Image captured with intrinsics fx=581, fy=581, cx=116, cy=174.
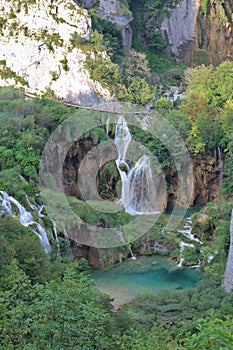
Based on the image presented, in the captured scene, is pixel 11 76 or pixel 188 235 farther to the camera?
pixel 11 76

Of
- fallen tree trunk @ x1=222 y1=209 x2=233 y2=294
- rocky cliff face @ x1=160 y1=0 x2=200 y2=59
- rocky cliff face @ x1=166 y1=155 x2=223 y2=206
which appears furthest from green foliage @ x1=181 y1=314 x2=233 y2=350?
rocky cliff face @ x1=160 y1=0 x2=200 y2=59

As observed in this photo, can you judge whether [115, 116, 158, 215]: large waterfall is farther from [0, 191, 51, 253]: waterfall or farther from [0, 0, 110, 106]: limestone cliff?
[0, 191, 51, 253]: waterfall

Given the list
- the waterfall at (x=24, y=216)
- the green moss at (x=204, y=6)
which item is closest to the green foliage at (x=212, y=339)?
the waterfall at (x=24, y=216)

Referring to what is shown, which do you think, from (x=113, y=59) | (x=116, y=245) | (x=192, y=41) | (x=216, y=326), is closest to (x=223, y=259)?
(x=116, y=245)

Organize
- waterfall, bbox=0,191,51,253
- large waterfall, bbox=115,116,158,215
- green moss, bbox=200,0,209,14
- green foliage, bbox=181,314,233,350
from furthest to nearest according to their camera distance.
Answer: green moss, bbox=200,0,209,14 < large waterfall, bbox=115,116,158,215 < waterfall, bbox=0,191,51,253 < green foliage, bbox=181,314,233,350

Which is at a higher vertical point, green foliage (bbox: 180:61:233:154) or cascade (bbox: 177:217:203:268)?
green foliage (bbox: 180:61:233:154)

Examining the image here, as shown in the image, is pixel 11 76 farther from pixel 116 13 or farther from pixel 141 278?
pixel 141 278

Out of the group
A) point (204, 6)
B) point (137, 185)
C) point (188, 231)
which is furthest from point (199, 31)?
point (188, 231)
